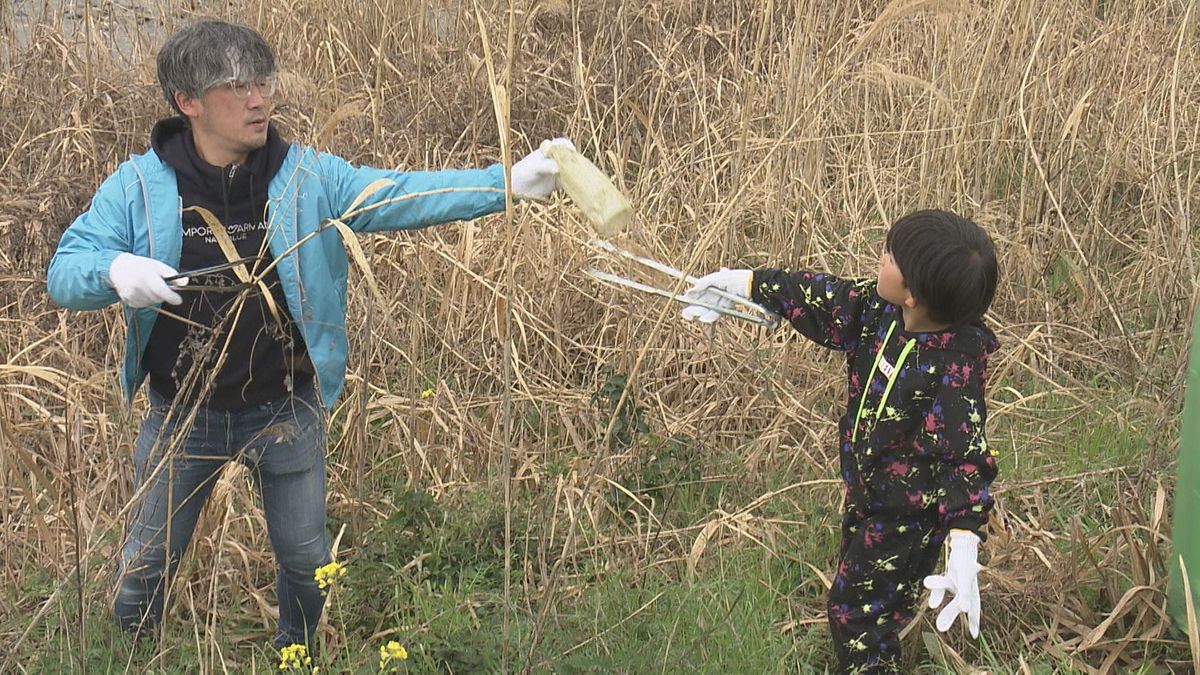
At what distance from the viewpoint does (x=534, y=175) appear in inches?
86.7

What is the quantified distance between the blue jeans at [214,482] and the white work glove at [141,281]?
13.4 inches

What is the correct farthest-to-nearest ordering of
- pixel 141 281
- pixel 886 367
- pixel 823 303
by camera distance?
pixel 823 303 → pixel 886 367 → pixel 141 281

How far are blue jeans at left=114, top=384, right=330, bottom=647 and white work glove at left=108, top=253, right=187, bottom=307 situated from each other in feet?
1.12

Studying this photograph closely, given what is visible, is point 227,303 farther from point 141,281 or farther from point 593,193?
point 593,193

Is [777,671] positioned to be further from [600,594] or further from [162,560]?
[162,560]

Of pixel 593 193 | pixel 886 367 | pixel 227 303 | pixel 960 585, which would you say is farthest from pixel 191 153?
pixel 960 585

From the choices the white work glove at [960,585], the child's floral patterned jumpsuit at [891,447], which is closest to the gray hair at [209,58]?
the child's floral patterned jumpsuit at [891,447]

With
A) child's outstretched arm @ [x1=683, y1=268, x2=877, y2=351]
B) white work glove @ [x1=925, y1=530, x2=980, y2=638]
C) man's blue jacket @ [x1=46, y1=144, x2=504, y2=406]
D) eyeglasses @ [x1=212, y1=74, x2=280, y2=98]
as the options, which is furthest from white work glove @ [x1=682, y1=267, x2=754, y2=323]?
eyeglasses @ [x1=212, y1=74, x2=280, y2=98]

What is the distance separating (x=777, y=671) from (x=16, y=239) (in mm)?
2673

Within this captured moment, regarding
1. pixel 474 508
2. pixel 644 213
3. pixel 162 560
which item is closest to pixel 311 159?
pixel 162 560

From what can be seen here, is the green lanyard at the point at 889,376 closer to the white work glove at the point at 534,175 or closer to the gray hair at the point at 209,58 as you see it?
the white work glove at the point at 534,175

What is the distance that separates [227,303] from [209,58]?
17.1 inches

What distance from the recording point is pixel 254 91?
215 centimetres

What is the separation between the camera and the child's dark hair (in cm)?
210
